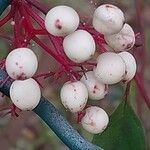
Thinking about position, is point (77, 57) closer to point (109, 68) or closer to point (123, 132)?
point (109, 68)

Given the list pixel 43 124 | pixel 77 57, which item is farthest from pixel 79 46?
pixel 43 124

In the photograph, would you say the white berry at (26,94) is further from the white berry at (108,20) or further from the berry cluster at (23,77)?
the white berry at (108,20)

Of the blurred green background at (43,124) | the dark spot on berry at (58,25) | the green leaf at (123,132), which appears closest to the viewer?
the dark spot on berry at (58,25)

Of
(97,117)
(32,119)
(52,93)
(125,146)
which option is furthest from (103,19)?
(32,119)

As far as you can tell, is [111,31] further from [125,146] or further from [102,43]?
[125,146]

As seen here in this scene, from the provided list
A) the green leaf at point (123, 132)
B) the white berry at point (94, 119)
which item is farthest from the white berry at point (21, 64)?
the green leaf at point (123, 132)

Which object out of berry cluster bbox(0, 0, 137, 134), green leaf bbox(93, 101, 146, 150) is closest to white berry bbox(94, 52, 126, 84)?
berry cluster bbox(0, 0, 137, 134)
